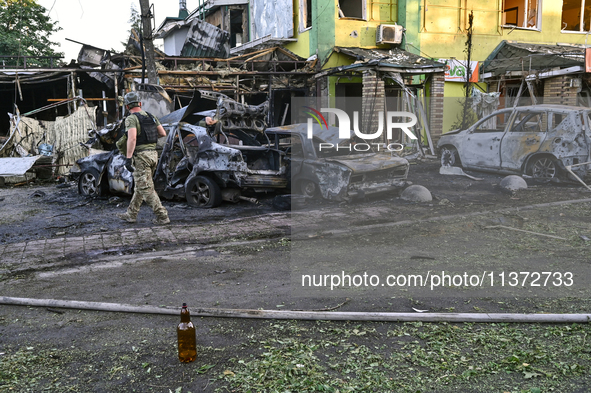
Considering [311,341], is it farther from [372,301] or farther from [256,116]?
[256,116]

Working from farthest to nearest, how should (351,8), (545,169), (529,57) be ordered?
1. (351,8)
2. (529,57)
3. (545,169)

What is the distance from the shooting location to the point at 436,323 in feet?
12.2

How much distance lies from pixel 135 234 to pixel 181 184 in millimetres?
2368

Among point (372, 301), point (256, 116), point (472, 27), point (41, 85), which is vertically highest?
point (472, 27)

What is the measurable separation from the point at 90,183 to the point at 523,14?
608 inches

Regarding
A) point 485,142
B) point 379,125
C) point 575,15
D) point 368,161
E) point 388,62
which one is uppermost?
point 575,15

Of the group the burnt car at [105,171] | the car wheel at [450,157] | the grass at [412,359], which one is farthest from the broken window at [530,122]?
the burnt car at [105,171]

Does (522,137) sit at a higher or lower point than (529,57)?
lower

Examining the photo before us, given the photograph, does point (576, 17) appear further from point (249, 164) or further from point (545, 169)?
point (249, 164)

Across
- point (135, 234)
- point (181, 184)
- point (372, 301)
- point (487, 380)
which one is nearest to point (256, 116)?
point (181, 184)

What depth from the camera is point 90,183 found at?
1026 centimetres

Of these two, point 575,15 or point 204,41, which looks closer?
point 575,15

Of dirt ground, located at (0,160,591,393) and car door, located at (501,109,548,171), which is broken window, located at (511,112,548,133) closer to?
car door, located at (501,109,548,171)

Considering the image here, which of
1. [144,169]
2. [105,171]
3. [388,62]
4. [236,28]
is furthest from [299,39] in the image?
[144,169]
